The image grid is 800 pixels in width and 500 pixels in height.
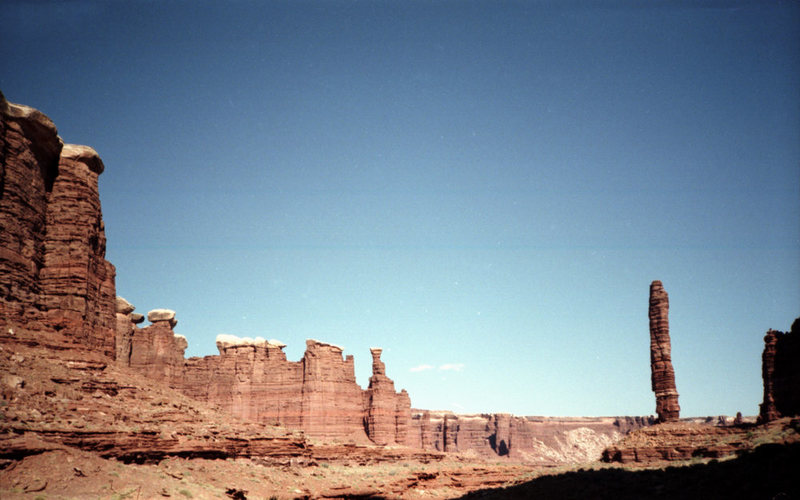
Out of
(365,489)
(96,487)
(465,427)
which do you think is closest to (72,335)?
(96,487)

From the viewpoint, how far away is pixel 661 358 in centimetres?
5038

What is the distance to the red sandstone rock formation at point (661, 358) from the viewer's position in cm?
4906

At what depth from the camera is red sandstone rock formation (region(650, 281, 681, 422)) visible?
49.1 metres

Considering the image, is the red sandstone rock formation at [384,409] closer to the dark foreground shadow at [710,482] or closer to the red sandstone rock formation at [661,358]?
the red sandstone rock formation at [661,358]

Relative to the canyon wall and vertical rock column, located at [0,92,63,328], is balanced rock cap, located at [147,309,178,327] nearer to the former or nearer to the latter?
the canyon wall

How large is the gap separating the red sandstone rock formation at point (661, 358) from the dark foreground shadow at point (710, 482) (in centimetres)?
2378

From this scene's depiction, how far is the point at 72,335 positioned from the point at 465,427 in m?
119

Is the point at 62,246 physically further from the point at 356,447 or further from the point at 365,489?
the point at 356,447

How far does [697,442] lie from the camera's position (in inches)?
1588

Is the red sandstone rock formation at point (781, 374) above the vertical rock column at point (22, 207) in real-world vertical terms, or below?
below

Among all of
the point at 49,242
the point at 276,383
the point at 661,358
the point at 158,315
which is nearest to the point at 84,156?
the point at 49,242

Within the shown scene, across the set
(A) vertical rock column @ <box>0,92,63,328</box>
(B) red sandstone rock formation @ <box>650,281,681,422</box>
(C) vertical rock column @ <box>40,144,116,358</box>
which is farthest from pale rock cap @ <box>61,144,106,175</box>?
(B) red sandstone rock formation @ <box>650,281,681,422</box>

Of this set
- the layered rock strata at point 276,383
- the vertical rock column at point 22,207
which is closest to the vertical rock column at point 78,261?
the vertical rock column at point 22,207

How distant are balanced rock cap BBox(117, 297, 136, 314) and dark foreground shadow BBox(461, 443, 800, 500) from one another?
42351mm
